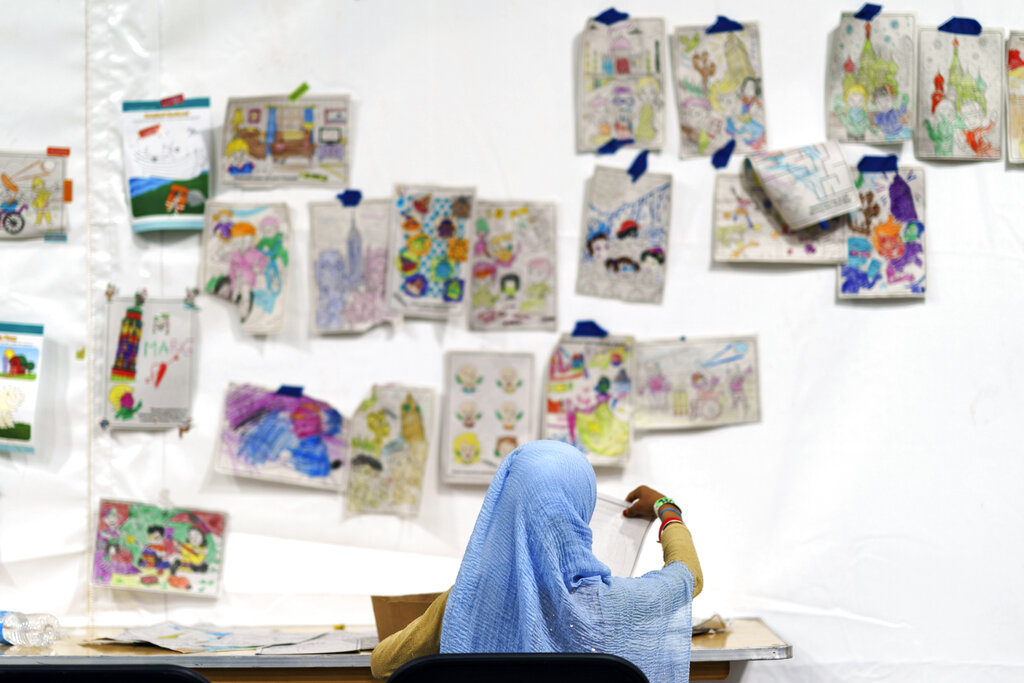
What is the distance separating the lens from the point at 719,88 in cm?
196

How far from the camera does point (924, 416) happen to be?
6.45ft

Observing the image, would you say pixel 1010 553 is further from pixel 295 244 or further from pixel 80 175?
pixel 80 175

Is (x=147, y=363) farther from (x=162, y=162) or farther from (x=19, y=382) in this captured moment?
(x=162, y=162)

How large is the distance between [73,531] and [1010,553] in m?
2.15

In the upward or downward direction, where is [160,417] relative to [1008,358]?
downward

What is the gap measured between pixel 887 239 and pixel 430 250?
3.46 feet

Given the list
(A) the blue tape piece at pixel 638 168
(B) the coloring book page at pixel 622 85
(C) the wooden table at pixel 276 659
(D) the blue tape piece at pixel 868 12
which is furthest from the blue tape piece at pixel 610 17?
(C) the wooden table at pixel 276 659

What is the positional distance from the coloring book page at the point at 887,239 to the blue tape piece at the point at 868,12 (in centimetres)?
36

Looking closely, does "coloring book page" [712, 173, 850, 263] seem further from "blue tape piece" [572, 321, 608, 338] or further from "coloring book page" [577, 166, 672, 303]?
"blue tape piece" [572, 321, 608, 338]

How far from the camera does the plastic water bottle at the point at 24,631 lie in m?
1.81

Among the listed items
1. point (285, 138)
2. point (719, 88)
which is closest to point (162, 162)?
point (285, 138)

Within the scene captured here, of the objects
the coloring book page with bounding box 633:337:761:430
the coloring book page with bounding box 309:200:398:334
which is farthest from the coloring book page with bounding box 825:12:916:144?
the coloring book page with bounding box 309:200:398:334

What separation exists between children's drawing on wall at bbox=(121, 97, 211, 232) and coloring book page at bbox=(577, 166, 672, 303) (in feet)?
2.96

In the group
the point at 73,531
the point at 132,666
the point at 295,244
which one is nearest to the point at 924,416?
the point at 295,244
